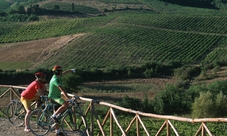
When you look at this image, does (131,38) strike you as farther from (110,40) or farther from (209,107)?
(209,107)

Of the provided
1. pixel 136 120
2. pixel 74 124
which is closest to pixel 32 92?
pixel 74 124

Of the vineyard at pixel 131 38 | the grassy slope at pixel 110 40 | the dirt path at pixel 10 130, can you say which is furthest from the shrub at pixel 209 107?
the vineyard at pixel 131 38

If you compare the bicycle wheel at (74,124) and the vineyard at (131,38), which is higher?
the bicycle wheel at (74,124)

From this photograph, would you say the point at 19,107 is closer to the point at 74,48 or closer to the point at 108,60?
the point at 108,60

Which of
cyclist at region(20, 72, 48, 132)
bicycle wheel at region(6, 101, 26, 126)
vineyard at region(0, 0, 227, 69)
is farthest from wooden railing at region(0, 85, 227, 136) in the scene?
vineyard at region(0, 0, 227, 69)

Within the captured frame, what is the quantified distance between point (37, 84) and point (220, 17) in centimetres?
9146

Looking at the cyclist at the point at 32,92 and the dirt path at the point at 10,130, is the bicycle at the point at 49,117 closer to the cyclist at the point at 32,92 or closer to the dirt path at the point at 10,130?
the cyclist at the point at 32,92

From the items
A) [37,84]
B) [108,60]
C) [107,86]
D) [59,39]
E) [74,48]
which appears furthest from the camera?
[59,39]

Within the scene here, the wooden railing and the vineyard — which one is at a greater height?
the wooden railing

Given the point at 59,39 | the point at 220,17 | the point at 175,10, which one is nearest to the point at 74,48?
the point at 59,39

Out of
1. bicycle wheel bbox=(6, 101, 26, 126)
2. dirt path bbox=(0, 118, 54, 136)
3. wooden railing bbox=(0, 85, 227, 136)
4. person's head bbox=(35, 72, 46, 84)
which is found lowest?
dirt path bbox=(0, 118, 54, 136)

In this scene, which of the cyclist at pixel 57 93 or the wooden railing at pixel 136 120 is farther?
the cyclist at pixel 57 93

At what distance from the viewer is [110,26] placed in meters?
85.1

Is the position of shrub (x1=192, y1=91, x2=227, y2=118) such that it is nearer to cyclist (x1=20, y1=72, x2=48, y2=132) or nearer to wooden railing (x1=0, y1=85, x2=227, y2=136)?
wooden railing (x1=0, y1=85, x2=227, y2=136)
